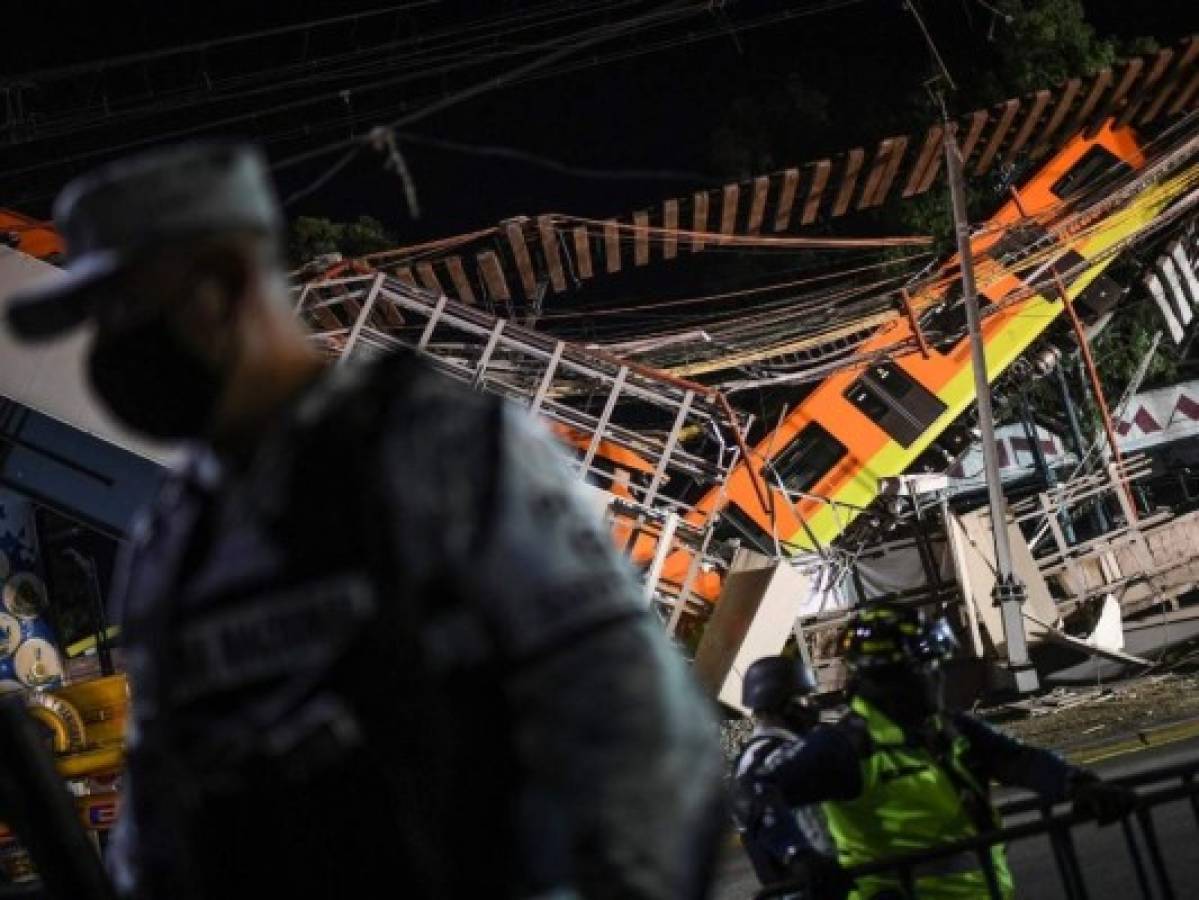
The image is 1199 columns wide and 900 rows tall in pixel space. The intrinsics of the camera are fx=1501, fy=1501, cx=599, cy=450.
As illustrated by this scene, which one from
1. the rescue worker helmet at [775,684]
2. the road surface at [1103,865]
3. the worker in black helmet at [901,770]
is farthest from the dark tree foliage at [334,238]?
the worker in black helmet at [901,770]

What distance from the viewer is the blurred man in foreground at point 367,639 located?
1.46 metres

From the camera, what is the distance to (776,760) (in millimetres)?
4934

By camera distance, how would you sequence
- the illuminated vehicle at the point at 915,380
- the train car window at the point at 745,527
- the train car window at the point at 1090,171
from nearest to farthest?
the train car window at the point at 745,527, the illuminated vehicle at the point at 915,380, the train car window at the point at 1090,171

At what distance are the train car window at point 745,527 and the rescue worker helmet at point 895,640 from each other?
9026 millimetres

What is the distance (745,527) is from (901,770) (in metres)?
9.56

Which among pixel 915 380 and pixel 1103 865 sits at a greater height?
pixel 915 380

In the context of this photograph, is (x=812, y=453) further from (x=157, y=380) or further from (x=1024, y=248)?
(x=157, y=380)

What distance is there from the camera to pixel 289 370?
1.67 meters

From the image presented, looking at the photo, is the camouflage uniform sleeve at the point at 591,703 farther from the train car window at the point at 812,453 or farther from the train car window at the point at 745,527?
the train car window at the point at 812,453

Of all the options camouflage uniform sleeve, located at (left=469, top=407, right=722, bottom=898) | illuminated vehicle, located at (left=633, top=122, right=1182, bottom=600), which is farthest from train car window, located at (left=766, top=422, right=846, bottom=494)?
camouflage uniform sleeve, located at (left=469, top=407, right=722, bottom=898)

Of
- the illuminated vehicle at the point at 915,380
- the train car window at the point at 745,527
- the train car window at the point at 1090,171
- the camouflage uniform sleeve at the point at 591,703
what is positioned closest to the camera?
the camouflage uniform sleeve at the point at 591,703

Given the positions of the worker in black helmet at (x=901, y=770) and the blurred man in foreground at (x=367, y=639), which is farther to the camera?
the worker in black helmet at (x=901, y=770)

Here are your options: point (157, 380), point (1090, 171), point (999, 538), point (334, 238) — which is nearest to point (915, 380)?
point (1090, 171)

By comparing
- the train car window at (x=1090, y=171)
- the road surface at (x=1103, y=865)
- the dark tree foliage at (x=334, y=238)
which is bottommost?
the road surface at (x=1103, y=865)
